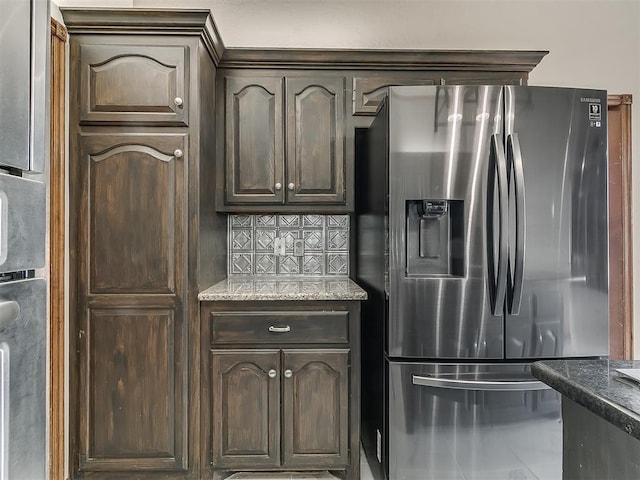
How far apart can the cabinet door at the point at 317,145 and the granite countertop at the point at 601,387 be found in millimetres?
1695

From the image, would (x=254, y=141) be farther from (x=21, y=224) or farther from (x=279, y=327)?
(x=21, y=224)

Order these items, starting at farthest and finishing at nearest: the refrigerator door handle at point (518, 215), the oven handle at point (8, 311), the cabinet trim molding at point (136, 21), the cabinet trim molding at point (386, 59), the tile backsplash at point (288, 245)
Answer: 1. the tile backsplash at point (288, 245)
2. the cabinet trim molding at point (386, 59)
3. the cabinet trim molding at point (136, 21)
4. the refrigerator door handle at point (518, 215)
5. the oven handle at point (8, 311)

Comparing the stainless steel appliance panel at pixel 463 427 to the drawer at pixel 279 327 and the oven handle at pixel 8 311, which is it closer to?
the drawer at pixel 279 327

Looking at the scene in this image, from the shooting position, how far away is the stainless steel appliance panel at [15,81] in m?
0.57

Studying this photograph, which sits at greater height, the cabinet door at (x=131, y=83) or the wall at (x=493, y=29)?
the wall at (x=493, y=29)

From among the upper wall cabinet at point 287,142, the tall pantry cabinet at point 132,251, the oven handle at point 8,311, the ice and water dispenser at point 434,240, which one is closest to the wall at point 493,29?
the upper wall cabinet at point 287,142

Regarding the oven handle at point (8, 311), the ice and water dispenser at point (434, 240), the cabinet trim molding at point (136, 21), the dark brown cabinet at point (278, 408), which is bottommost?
the dark brown cabinet at point (278, 408)

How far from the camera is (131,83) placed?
195 cm

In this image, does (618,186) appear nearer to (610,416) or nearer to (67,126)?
(610,416)

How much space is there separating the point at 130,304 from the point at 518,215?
1.74 m

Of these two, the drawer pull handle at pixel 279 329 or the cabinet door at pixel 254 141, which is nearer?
the drawer pull handle at pixel 279 329

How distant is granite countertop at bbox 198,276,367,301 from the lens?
1968 millimetres

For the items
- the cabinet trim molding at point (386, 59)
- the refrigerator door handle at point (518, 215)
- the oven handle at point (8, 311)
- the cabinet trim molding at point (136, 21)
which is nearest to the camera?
the oven handle at point (8, 311)

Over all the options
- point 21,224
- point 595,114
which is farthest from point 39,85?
point 595,114
